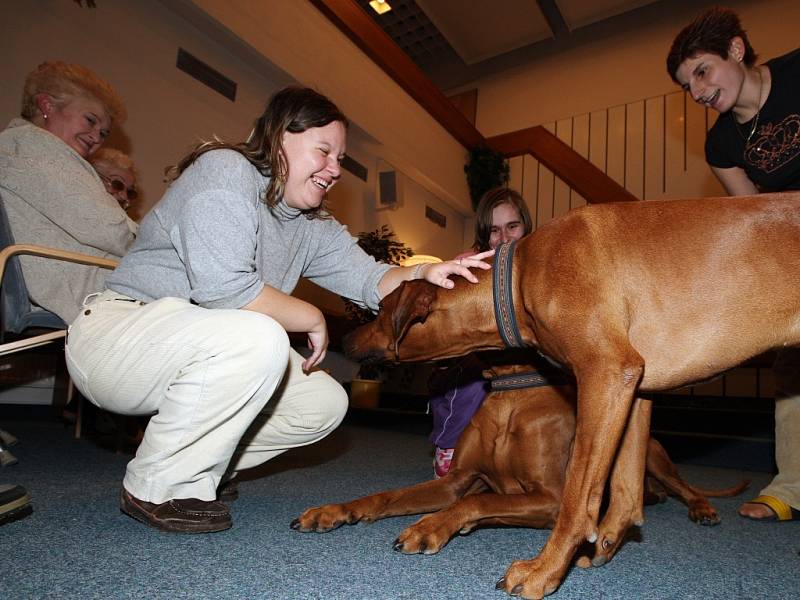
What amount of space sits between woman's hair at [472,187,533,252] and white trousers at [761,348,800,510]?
1.30 meters

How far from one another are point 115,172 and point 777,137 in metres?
3.34

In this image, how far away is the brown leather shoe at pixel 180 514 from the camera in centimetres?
143

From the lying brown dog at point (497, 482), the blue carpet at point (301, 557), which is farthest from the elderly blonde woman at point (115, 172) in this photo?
the lying brown dog at point (497, 482)

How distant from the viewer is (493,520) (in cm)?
168

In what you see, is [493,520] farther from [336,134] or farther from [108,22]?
[108,22]

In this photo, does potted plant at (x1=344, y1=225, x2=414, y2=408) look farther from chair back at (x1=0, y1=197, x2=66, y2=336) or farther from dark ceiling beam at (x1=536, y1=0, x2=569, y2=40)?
dark ceiling beam at (x1=536, y1=0, x2=569, y2=40)

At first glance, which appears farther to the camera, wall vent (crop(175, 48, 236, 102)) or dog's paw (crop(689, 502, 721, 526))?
wall vent (crop(175, 48, 236, 102))

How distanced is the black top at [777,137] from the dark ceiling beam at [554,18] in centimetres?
680

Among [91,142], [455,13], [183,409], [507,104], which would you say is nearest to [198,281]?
[183,409]

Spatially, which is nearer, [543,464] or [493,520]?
[493,520]

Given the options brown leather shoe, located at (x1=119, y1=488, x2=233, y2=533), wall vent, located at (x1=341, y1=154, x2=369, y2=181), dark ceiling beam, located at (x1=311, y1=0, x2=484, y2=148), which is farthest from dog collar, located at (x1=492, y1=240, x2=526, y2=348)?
wall vent, located at (x1=341, y1=154, x2=369, y2=181)

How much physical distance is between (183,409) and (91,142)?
1.94 meters

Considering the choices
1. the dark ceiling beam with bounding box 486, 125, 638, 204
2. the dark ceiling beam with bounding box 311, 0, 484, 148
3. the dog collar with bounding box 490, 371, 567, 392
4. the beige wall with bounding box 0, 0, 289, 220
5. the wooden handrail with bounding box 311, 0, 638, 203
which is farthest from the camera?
the dark ceiling beam with bounding box 486, 125, 638, 204

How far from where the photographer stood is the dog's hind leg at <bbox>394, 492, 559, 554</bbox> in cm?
149
